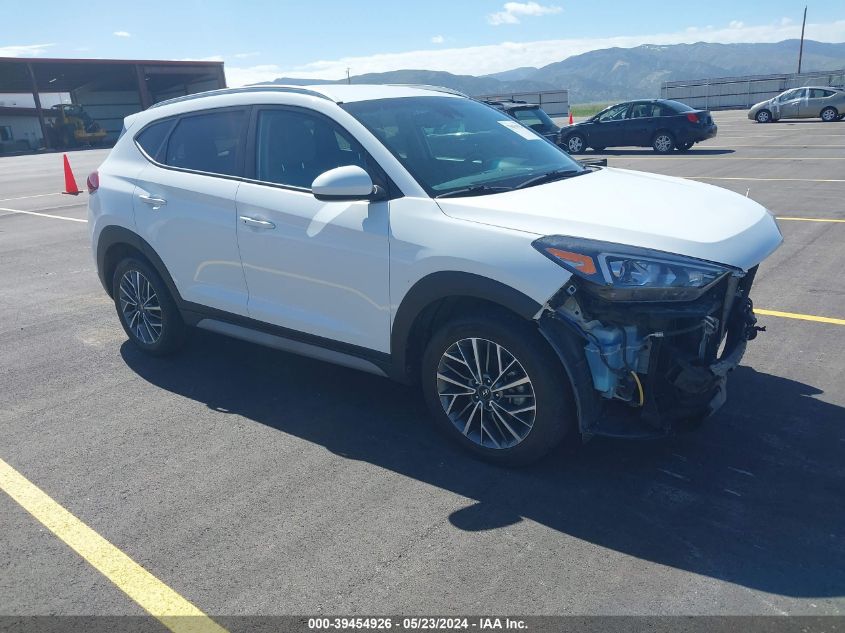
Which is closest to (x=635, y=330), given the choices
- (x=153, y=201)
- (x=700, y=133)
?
(x=153, y=201)

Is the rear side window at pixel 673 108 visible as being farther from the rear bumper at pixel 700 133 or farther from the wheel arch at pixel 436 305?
the wheel arch at pixel 436 305

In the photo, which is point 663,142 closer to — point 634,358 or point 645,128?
point 645,128

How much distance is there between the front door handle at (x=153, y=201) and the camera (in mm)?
5000

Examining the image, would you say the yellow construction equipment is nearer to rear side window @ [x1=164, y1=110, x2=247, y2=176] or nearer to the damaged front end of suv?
rear side window @ [x1=164, y1=110, x2=247, y2=176]

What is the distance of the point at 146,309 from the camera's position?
5504mm

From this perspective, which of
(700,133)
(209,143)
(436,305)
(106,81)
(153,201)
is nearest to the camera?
(436,305)

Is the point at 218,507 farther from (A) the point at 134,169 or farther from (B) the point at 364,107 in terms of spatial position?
(A) the point at 134,169

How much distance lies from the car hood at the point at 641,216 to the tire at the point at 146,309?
2.58 meters

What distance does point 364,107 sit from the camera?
4.29 meters

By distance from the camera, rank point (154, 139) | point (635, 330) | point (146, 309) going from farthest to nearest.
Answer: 1. point (146, 309)
2. point (154, 139)
3. point (635, 330)

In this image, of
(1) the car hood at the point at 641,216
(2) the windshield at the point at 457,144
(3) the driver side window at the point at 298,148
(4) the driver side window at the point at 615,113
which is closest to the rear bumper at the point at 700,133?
(4) the driver side window at the point at 615,113

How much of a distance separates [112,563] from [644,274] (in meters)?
2.63

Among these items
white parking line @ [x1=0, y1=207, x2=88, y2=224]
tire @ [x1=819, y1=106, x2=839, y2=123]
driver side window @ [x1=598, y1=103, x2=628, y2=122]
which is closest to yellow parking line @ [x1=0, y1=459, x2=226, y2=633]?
white parking line @ [x1=0, y1=207, x2=88, y2=224]

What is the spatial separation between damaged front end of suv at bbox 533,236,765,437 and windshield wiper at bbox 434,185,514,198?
0.64 metres
